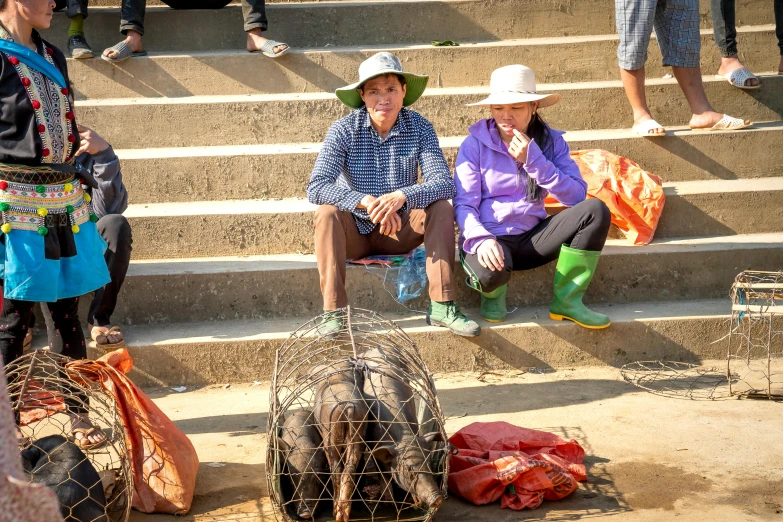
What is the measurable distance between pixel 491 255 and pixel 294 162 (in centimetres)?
155

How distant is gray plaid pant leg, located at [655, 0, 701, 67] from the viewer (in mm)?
5508

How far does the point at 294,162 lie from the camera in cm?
525

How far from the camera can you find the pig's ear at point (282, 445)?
9.59 feet

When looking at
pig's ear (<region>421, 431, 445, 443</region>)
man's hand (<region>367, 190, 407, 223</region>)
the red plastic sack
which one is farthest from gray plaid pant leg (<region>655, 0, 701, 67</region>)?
pig's ear (<region>421, 431, 445, 443</region>)

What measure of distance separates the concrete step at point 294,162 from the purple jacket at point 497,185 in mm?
692

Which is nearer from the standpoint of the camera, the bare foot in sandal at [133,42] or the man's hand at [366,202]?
the man's hand at [366,202]

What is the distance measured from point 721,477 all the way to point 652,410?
2.17ft

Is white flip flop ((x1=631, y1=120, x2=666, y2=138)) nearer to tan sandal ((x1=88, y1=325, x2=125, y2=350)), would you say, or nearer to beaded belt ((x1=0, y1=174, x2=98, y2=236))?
tan sandal ((x1=88, y1=325, x2=125, y2=350))

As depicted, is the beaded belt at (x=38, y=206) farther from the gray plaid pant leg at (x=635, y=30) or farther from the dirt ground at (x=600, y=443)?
the gray plaid pant leg at (x=635, y=30)

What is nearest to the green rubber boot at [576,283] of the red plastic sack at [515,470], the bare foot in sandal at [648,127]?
the red plastic sack at [515,470]

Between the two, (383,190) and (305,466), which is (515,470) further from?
(383,190)

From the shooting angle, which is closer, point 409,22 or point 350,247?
point 350,247

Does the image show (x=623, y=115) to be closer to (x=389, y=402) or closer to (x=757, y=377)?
(x=757, y=377)

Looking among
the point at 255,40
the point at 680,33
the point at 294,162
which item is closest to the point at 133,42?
the point at 255,40
